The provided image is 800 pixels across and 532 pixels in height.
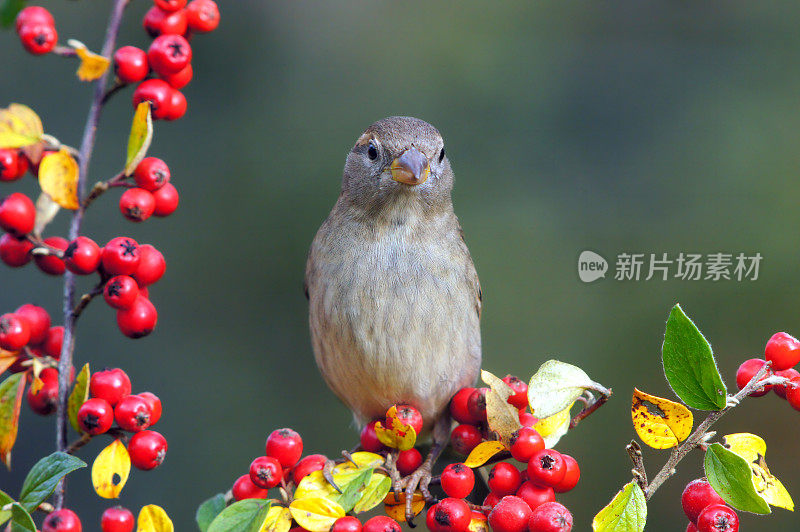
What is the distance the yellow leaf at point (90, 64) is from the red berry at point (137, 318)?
0.44 m

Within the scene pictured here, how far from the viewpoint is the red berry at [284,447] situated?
6.03 feet

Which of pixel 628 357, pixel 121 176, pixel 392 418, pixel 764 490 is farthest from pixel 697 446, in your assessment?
pixel 628 357

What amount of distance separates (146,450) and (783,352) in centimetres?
117

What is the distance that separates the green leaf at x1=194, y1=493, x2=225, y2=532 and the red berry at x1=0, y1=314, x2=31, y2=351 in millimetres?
501

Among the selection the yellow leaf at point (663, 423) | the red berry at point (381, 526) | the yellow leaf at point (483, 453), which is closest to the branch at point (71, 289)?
the red berry at point (381, 526)

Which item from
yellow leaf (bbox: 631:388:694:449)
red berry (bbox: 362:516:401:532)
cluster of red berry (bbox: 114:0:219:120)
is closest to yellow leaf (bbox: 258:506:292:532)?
red berry (bbox: 362:516:401:532)

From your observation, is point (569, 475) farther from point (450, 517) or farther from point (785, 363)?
point (785, 363)

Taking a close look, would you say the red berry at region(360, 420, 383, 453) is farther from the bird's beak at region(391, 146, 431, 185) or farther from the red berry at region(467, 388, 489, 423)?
the bird's beak at region(391, 146, 431, 185)

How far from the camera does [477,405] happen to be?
83.6 inches

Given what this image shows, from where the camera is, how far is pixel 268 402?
468 cm

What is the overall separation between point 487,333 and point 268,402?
4.12 feet

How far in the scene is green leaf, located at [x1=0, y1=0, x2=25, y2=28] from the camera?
60.6 inches

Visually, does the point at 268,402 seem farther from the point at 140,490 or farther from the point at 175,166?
the point at 175,166

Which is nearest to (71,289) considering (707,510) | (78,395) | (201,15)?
(78,395)
